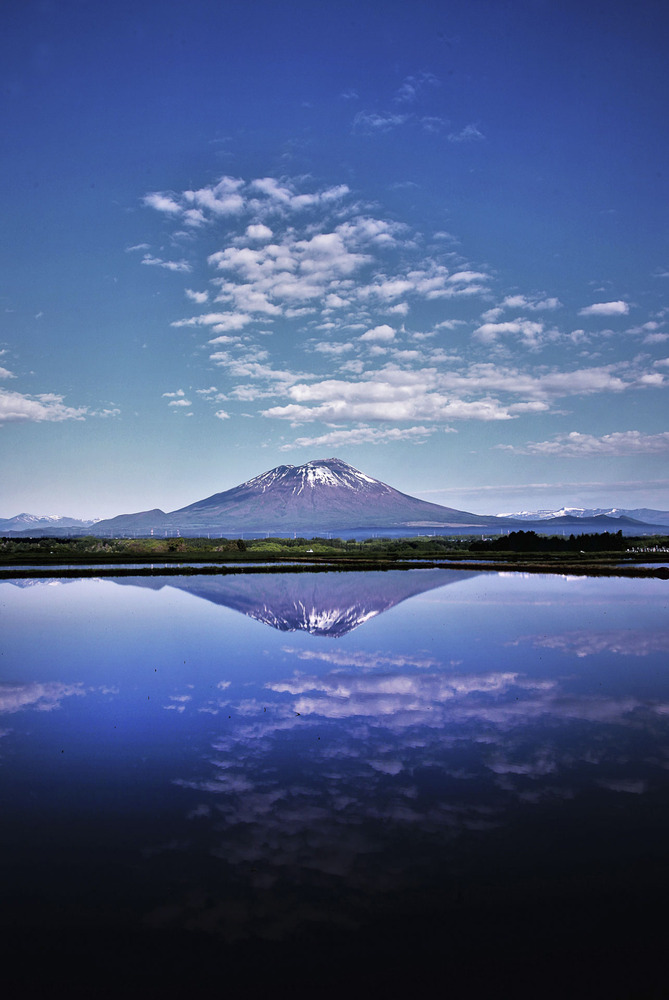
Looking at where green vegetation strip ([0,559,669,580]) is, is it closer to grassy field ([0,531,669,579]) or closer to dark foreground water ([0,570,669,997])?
grassy field ([0,531,669,579])

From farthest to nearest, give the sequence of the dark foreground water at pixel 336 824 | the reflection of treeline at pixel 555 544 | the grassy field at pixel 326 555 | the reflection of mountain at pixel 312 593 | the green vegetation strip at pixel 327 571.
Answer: the reflection of treeline at pixel 555 544, the grassy field at pixel 326 555, the green vegetation strip at pixel 327 571, the reflection of mountain at pixel 312 593, the dark foreground water at pixel 336 824

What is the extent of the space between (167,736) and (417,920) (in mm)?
8725

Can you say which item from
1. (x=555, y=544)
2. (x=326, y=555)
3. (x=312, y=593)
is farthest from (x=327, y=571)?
(x=555, y=544)

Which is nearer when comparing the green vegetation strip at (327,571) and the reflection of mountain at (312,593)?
the reflection of mountain at (312,593)

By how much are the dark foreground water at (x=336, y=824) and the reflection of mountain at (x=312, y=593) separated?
9.67 metres

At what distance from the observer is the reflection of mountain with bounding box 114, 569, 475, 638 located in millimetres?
33188

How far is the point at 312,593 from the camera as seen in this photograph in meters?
46.7

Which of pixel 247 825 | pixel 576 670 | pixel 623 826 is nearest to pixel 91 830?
pixel 247 825

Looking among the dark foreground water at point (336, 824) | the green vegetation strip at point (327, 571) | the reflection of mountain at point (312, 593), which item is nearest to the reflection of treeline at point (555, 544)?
the green vegetation strip at point (327, 571)

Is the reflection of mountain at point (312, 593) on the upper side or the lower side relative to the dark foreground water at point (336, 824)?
lower

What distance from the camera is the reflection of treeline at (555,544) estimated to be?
374 ft

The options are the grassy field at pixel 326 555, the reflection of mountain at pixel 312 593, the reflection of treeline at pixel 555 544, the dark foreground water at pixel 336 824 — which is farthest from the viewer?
the reflection of treeline at pixel 555 544

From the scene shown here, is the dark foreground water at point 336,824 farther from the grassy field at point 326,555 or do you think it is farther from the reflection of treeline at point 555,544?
the reflection of treeline at point 555,544

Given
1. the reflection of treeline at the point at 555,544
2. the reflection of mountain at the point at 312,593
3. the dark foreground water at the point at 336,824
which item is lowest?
the reflection of mountain at the point at 312,593
